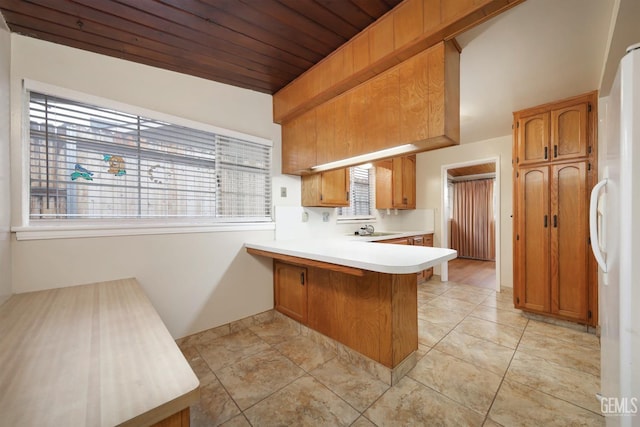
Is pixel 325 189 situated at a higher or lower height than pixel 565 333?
higher

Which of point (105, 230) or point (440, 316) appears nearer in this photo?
point (105, 230)

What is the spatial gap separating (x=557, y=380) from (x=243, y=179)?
2999 mm

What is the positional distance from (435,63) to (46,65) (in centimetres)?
253

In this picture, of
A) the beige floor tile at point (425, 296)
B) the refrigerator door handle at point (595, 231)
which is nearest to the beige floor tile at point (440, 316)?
the beige floor tile at point (425, 296)

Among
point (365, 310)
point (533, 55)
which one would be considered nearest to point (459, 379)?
point (365, 310)

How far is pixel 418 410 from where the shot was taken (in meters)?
1.43

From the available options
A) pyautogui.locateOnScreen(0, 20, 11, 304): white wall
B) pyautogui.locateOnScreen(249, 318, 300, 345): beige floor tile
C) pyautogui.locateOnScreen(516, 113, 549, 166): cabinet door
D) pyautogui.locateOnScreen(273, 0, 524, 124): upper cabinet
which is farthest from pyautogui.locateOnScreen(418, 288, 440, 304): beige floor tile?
pyautogui.locateOnScreen(0, 20, 11, 304): white wall

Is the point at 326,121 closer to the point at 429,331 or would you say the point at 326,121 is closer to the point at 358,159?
the point at 358,159

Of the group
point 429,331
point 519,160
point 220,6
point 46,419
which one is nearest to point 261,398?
point 46,419

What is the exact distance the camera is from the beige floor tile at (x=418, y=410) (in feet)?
4.44

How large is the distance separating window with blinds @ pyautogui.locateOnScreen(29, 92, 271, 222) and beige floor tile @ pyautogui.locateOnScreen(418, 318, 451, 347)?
2.00 meters

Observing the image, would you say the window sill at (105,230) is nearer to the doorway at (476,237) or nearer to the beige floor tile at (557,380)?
A: the beige floor tile at (557,380)

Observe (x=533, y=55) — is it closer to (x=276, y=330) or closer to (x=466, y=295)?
(x=466, y=295)

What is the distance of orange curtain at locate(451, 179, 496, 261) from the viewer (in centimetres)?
633
